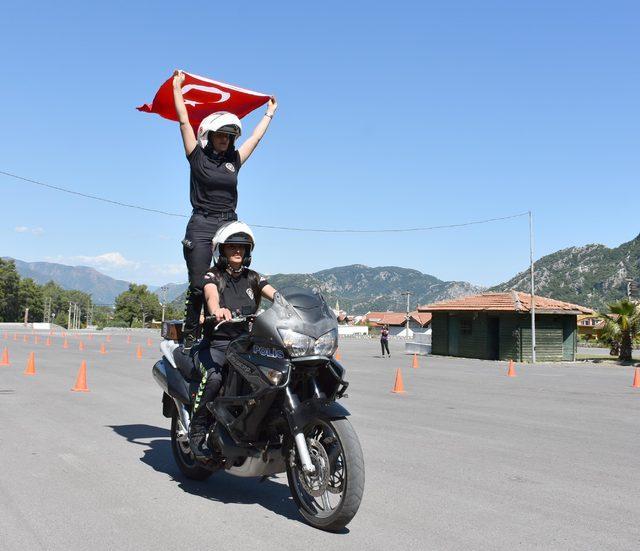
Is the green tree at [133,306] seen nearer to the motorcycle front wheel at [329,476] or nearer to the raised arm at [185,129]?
the raised arm at [185,129]

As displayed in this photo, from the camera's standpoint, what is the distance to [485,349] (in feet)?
130

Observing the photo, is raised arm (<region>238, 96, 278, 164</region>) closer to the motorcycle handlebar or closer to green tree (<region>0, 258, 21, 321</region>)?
the motorcycle handlebar

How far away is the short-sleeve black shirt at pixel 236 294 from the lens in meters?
Answer: 5.22

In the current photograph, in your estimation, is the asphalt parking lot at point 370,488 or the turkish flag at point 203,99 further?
the turkish flag at point 203,99

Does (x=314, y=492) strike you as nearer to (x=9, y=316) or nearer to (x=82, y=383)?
(x=82, y=383)

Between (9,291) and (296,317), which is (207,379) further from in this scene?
(9,291)

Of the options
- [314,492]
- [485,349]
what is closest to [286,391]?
[314,492]

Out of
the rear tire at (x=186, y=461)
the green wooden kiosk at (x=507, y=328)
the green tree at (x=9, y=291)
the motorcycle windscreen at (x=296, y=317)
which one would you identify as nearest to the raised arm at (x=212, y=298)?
the motorcycle windscreen at (x=296, y=317)

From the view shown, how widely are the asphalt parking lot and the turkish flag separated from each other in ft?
12.1

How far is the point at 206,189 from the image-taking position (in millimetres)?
5996

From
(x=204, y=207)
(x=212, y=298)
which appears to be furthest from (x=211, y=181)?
(x=212, y=298)

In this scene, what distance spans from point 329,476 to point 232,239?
1.93 metres

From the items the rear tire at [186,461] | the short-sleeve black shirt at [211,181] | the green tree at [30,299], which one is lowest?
the rear tire at [186,461]

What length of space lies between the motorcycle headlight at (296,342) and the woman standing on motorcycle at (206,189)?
1.71 m
